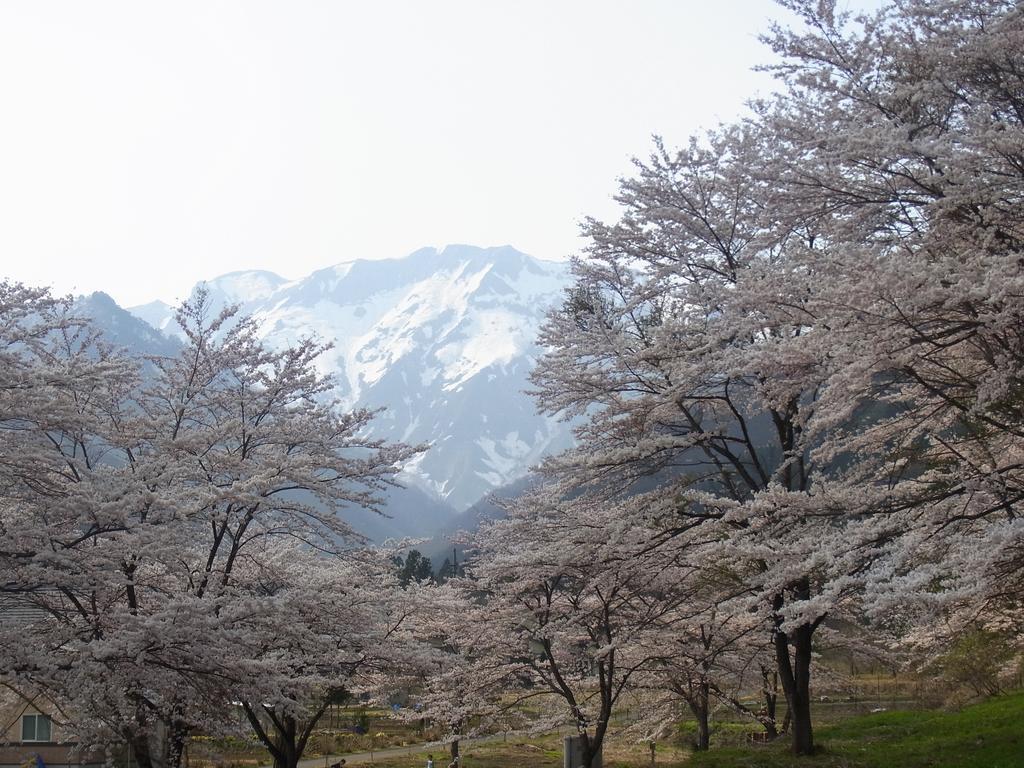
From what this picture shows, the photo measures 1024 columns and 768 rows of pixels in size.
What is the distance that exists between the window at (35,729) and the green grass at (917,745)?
2100cm

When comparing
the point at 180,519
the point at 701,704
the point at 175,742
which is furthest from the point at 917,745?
the point at 180,519

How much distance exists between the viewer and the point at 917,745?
1243cm

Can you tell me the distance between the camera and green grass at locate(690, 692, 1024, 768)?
10688mm

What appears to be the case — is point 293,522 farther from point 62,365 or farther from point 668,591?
point 668,591

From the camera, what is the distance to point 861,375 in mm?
7430

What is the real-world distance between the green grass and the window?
21.0 meters

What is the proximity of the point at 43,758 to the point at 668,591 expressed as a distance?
69.8 ft

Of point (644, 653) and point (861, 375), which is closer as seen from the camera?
point (861, 375)

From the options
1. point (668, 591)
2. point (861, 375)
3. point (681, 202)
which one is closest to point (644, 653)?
point (668, 591)

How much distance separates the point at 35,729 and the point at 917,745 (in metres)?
25.1

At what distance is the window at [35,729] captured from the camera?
25844 millimetres

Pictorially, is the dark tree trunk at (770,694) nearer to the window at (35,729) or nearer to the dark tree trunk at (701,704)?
the dark tree trunk at (701,704)

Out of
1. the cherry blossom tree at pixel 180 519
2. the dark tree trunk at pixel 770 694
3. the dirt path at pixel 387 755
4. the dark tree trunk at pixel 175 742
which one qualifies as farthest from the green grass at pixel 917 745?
the dirt path at pixel 387 755

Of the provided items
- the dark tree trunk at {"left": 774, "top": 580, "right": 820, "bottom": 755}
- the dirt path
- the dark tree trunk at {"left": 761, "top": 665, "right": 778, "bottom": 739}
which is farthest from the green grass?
the dirt path
